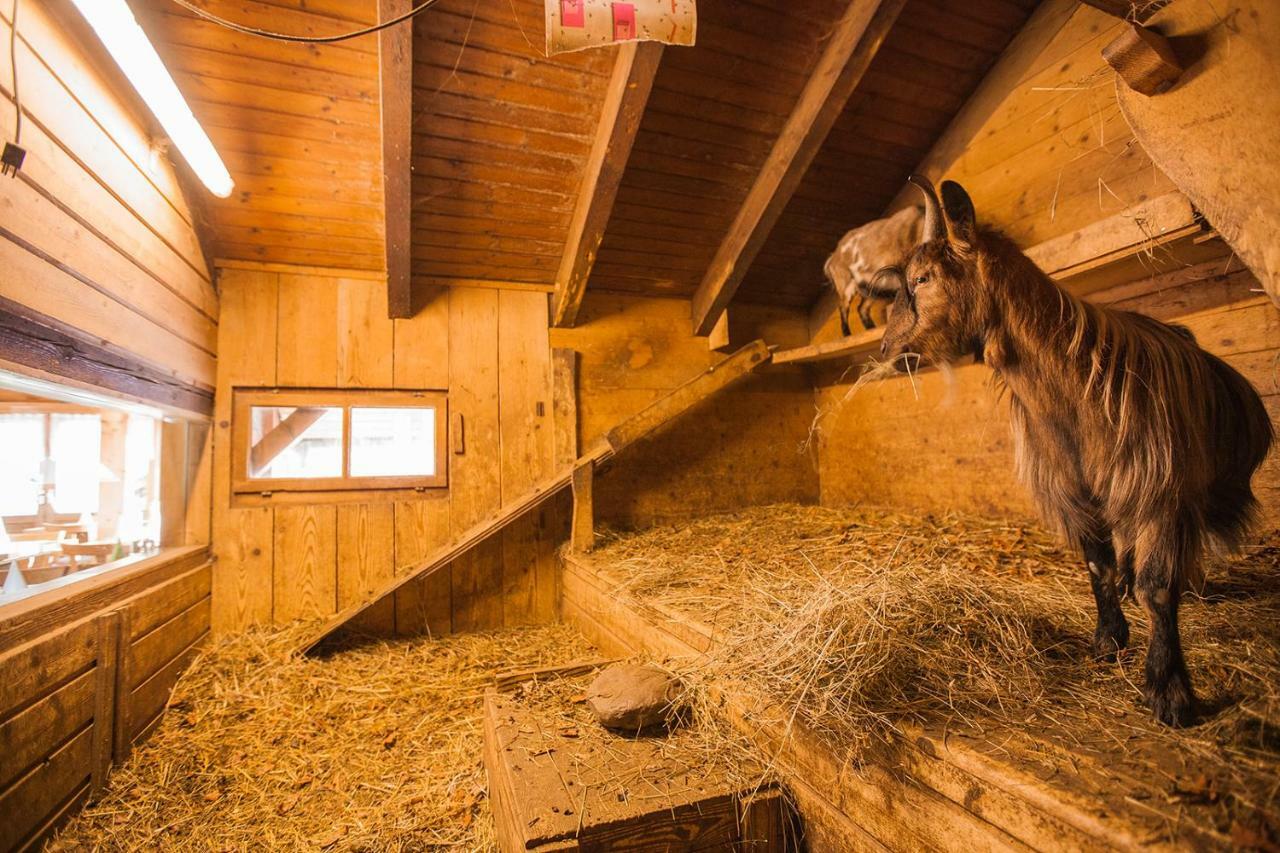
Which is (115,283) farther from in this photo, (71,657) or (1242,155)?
(1242,155)

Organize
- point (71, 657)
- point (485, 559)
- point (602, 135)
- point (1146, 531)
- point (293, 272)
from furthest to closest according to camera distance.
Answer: point (485, 559) → point (293, 272) → point (602, 135) → point (71, 657) → point (1146, 531)

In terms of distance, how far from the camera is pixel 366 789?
2.46m

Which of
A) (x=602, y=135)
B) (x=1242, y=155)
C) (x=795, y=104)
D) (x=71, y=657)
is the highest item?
(x=795, y=104)

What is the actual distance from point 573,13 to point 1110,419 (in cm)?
218

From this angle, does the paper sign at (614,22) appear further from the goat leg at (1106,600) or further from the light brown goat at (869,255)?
the goat leg at (1106,600)

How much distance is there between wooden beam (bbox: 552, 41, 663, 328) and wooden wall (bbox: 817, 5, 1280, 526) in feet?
5.91

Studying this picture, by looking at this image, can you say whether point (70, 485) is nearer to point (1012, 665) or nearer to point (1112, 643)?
point (1012, 665)

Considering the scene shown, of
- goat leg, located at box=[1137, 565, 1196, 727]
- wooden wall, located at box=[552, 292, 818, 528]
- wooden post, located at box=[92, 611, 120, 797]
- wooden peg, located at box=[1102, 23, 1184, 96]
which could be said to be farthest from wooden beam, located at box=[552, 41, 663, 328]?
wooden post, located at box=[92, 611, 120, 797]

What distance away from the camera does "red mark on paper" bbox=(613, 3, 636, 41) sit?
84.8 inches

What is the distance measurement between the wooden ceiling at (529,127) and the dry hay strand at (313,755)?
266 centimetres

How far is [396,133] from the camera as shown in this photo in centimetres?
285

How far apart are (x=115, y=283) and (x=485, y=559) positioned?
266 cm

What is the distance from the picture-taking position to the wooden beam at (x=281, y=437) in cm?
399

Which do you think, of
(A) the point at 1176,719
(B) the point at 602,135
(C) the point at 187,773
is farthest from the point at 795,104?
(C) the point at 187,773
